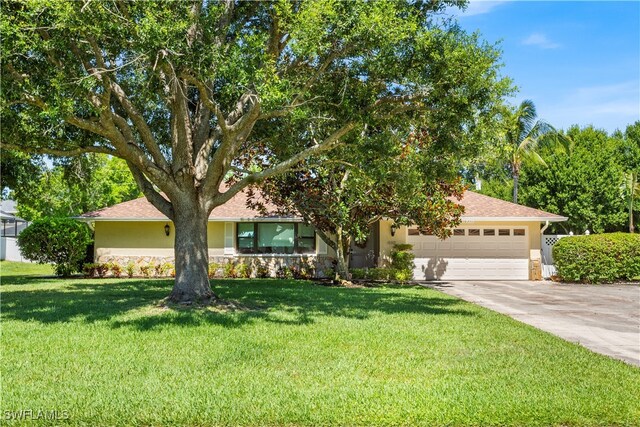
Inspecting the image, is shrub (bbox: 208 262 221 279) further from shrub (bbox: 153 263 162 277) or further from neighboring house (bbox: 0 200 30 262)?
neighboring house (bbox: 0 200 30 262)

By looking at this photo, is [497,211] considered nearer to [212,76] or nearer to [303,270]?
[303,270]

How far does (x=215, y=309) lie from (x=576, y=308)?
819 centimetres

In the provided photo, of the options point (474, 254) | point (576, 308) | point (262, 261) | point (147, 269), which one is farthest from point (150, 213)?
point (576, 308)

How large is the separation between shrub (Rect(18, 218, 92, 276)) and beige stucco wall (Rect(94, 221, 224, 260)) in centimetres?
92

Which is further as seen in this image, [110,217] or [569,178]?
[569,178]

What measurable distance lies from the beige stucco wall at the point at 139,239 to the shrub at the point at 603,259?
1374 centimetres

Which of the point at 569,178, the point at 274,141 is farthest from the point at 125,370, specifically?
the point at 569,178

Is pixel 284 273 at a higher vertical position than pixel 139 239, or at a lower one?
lower

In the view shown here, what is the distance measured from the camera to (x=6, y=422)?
181 inches

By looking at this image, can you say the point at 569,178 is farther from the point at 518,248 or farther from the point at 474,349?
the point at 474,349

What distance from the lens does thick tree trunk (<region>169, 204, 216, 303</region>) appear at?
11.5 metres

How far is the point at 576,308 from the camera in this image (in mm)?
12836

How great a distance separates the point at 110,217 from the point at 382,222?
10.8 metres

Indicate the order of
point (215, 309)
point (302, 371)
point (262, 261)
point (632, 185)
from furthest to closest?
point (632, 185), point (262, 261), point (215, 309), point (302, 371)
